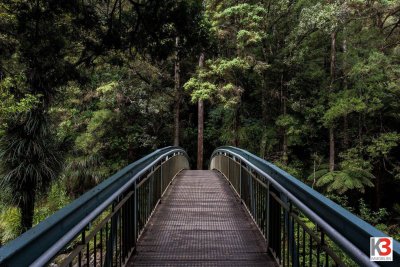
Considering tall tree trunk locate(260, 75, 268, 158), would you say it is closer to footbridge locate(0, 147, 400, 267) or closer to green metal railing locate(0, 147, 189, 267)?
footbridge locate(0, 147, 400, 267)

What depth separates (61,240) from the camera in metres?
2.15

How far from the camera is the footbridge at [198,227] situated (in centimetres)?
207

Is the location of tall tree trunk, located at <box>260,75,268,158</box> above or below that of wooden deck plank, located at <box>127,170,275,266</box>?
above

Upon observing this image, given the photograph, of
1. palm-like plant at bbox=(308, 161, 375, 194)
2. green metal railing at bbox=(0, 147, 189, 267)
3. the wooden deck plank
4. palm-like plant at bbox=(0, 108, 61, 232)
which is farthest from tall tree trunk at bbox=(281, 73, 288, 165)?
green metal railing at bbox=(0, 147, 189, 267)

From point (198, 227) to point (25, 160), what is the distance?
19.5 ft

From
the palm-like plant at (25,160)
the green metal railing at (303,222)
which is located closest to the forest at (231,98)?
the palm-like plant at (25,160)

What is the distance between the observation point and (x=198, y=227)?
5.96 metres

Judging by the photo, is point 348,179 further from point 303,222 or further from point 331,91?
point 303,222

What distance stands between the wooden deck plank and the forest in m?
3.12

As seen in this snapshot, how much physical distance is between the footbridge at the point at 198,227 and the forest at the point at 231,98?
10.1 ft

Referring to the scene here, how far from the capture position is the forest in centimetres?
749

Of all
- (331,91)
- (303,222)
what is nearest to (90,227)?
(303,222)

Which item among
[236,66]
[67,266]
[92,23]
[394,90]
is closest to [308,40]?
[236,66]

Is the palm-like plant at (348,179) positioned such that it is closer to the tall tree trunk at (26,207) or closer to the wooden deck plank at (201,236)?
the wooden deck plank at (201,236)
